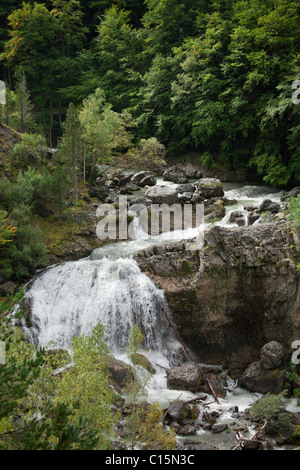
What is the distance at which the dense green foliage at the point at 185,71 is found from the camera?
3397 cm

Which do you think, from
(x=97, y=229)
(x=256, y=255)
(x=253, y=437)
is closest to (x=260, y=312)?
(x=256, y=255)

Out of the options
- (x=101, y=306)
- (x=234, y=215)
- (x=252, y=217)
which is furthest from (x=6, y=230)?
→ (x=252, y=217)

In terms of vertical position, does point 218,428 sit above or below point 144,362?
below

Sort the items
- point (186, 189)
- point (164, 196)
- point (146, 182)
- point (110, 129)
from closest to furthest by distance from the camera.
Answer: point (164, 196) < point (186, 189) < point (110, 129) < point (146, 182)

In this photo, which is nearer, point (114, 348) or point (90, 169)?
point (114, 348)

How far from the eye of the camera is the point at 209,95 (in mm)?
40531

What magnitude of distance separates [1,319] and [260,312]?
1529 centimetres

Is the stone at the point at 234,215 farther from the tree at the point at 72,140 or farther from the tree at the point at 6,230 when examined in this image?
the tree at the point at 6,230

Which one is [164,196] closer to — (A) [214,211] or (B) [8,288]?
(A) [214,211]

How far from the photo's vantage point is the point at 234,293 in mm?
22188

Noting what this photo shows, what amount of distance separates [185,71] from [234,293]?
101ft

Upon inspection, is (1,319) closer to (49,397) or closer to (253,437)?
(49,397)

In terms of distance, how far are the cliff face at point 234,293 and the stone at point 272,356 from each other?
2160 mm

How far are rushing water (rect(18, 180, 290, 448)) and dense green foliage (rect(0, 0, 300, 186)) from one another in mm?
18685
